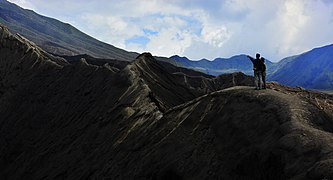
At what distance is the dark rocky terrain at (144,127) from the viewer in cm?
1627

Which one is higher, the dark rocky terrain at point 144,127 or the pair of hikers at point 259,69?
the pair of hikers at point 259,69

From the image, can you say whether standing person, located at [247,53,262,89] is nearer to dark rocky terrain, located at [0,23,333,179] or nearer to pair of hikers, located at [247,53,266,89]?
pair of hikers, located at [247,53,266,89]

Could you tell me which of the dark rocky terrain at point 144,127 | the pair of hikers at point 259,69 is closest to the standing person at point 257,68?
the pair of hikers at point 259,69

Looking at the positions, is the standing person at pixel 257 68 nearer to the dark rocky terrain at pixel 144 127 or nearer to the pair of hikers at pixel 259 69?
the pair of hikers at pixel 259 69

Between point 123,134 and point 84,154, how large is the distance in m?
3.37

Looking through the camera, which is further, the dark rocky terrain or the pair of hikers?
the pair of hikers

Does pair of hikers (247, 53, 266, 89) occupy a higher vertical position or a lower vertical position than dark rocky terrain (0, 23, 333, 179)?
higher

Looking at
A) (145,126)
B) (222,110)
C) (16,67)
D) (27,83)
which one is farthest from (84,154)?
(16,67)

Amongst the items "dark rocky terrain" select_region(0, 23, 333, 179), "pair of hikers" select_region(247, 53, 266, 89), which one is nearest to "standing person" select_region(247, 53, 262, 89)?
"pair of hikers" select_region(247, 53, 266, 89)

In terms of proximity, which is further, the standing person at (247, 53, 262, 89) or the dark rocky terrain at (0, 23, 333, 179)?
the standing person at (247, 53, 262, 89)

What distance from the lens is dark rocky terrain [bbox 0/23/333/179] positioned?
16.3 meters

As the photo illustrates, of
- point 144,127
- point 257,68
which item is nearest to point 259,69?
point 257,68

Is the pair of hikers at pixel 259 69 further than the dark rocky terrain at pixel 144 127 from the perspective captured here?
Yes

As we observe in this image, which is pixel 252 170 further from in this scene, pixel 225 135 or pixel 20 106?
pixel 20 106
